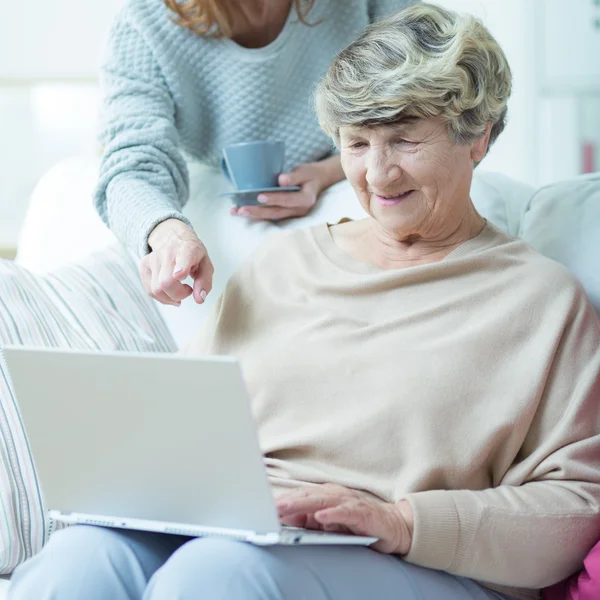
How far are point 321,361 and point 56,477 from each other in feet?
1.33

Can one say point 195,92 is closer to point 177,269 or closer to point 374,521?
point 177,269

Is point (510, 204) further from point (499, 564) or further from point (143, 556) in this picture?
point (143, 556)

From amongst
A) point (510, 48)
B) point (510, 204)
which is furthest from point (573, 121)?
point (510, 204)

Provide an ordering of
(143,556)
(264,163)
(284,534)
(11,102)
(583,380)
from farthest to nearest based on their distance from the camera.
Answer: (11,102)
(264,163)
(583,380)
(143,556)
(284,534)

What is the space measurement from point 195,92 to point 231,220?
0.26 metres

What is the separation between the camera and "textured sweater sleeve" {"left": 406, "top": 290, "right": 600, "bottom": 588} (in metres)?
1.13

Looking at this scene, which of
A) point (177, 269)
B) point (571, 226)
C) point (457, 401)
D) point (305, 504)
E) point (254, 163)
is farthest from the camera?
point (254, 163)

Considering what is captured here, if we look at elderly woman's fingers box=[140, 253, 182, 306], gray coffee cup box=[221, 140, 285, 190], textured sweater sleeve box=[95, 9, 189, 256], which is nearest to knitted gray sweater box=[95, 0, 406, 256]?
textured sweater sleeve box=[95, 9, 189, 256]

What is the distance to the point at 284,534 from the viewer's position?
101cm

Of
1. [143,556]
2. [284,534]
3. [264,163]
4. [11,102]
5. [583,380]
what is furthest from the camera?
[11,102]

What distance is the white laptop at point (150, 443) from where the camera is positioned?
95 centimetres

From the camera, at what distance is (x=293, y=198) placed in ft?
5.74

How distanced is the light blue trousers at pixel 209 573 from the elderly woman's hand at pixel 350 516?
24 millimetres

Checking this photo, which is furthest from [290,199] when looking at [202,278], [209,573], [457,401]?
[209,573]
